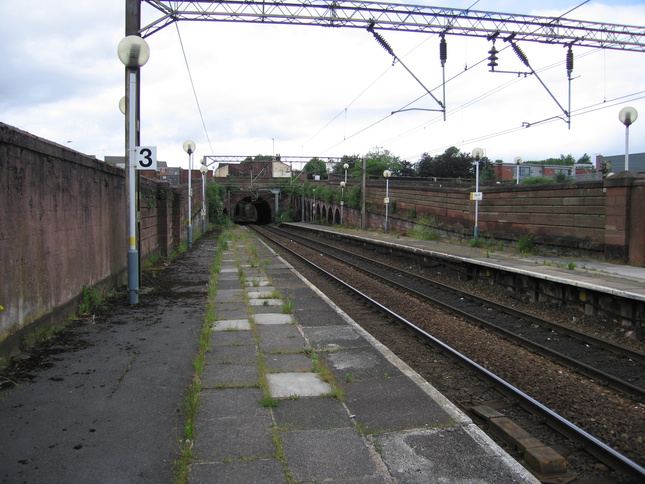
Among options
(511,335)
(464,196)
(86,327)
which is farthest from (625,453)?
(464,196)

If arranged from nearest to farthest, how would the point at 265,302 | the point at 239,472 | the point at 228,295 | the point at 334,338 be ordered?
the point at 239,472 → the point at 334,338 → the point at 265,302 → the point at 228,295

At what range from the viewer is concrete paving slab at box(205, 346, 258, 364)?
5461mm

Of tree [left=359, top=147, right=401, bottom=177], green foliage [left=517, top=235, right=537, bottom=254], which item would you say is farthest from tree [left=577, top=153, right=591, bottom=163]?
green foliage [left=517, top=235, right=537, bottom=254]

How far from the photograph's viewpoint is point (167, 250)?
16.3 m

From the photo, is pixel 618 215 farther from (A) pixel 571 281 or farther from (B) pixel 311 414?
(B) pixel 311 414

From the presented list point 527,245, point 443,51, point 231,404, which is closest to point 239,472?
point 231,404

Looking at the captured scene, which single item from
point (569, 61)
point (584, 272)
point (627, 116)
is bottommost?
point (584, 272)

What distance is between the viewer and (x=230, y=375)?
4.95 metres

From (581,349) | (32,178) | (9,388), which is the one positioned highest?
(32,178)

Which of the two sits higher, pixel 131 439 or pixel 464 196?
pixel 464 196

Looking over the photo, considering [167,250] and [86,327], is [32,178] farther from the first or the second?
[167,250]

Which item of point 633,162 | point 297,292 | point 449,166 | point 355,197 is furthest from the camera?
point 449,166

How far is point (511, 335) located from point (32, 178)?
6772 mm

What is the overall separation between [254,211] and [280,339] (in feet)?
335
